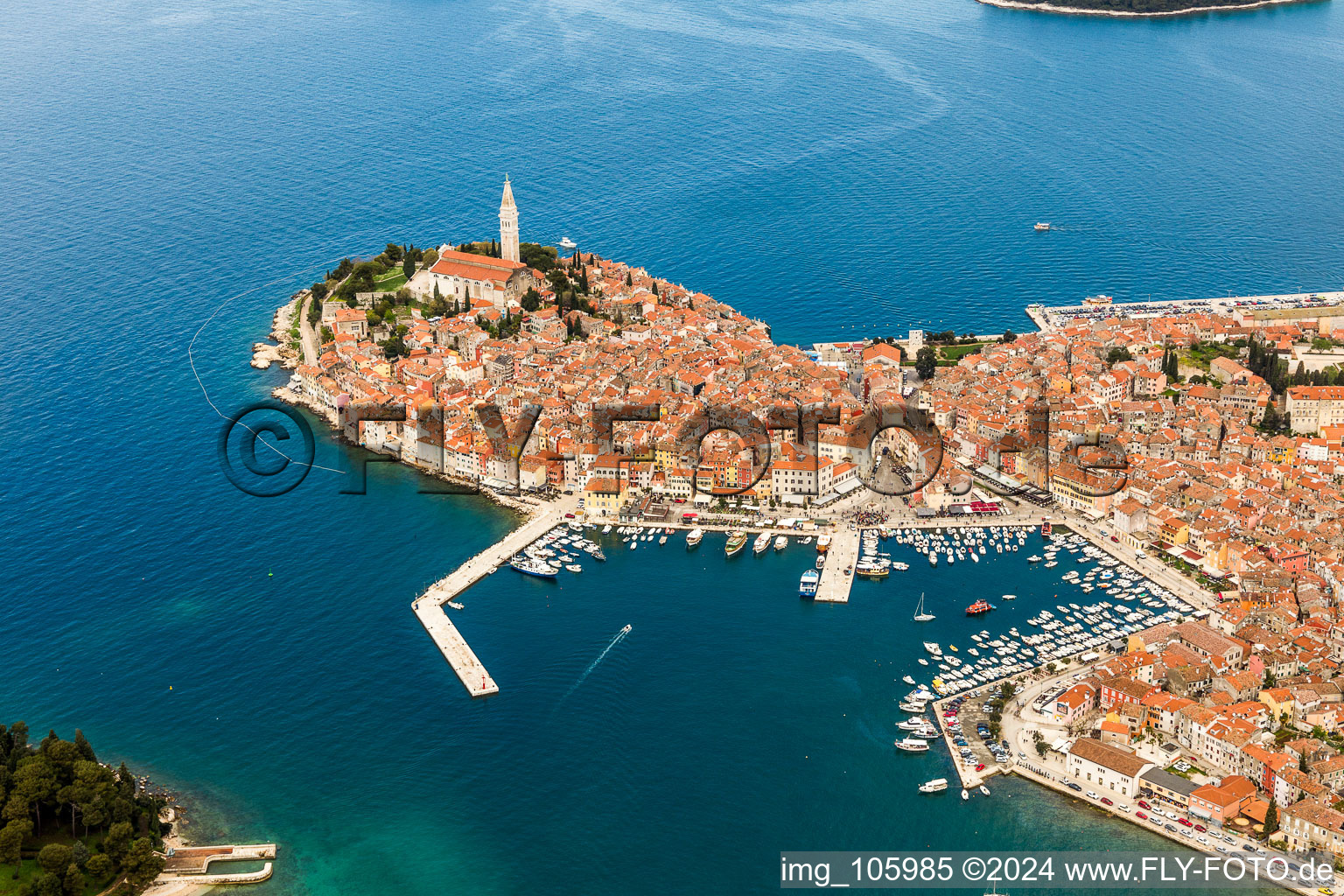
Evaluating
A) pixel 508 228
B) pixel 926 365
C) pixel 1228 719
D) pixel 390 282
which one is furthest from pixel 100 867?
pixel 390 282

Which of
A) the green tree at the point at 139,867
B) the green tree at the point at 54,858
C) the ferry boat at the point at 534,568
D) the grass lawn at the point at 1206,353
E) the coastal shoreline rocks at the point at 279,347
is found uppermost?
the coastal shoreline rocks at the point at 279,347

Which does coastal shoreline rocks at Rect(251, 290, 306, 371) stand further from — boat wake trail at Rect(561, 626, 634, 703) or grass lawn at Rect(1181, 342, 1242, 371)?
grass lawn at Rect(1181, 342, 1242, 371)

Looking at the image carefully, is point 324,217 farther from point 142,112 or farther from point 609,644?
point 609,644

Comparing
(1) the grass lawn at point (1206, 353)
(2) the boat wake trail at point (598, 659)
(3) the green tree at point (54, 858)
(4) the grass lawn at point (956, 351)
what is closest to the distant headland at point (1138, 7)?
(1) the grass lawn at point (1206, 353)

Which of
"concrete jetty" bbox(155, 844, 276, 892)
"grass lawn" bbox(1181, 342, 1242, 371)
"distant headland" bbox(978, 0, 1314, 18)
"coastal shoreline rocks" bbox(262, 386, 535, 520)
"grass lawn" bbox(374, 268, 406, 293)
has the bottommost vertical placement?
"concrete jetty" bbox(155, 844, 276, 892)

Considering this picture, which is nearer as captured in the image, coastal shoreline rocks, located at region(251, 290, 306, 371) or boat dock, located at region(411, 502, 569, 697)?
boat dock, located at region(411, 502, 569, 697)

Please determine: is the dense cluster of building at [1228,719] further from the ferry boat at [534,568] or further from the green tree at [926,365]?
the green tree at [926,365]

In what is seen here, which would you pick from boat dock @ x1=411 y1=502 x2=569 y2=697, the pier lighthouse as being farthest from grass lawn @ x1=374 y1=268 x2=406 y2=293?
boat dock @ x1=411 y1=502 x2=569 y2=697
